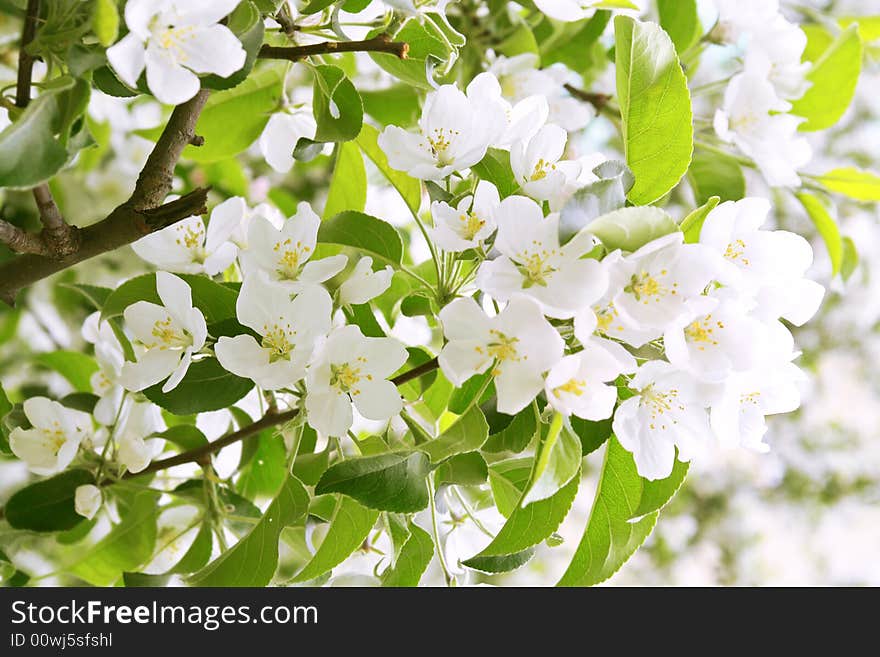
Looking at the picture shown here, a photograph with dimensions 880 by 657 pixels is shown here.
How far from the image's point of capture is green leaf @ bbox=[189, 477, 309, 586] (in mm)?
456

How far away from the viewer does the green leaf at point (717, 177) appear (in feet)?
2.12

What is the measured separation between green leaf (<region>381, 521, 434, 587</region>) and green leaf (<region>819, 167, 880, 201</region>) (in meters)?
0.43

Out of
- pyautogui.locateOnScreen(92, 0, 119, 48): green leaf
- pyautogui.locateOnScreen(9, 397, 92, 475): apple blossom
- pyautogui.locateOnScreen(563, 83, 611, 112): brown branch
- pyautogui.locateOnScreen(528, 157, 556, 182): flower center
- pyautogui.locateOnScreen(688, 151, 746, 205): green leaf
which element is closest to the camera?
pyautogui.locateOnScreen(92, 0, 119, 48): green leaf

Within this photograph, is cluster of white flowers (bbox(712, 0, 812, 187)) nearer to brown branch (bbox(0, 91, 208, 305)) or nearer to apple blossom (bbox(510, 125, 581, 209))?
apple blossom (bbox(510, 125, 581, 209))

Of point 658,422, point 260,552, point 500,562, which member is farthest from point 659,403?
point 260,552

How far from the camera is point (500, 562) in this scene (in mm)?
447

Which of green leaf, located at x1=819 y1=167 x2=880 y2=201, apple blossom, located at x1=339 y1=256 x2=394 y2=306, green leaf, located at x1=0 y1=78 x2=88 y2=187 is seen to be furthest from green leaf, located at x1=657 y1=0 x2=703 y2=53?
green leaf, located at x1=0 y1=78 x2=88 y2=187

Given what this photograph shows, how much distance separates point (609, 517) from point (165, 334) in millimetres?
241

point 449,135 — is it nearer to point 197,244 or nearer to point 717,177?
point 197,244

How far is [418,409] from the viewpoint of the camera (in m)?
0.53
